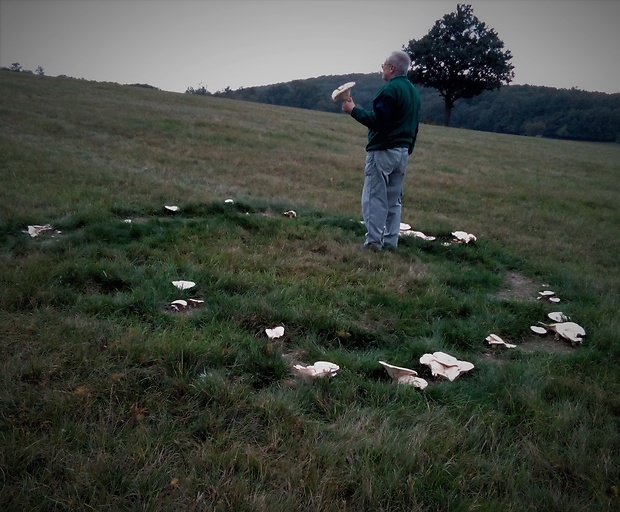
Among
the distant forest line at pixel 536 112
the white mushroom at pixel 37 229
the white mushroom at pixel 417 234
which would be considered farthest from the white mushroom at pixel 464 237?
the distant forest line at pixel 536 112

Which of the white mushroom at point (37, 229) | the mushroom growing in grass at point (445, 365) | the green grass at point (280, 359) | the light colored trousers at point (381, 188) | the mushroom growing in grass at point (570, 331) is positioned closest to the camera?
the green grass at point (280, 359)

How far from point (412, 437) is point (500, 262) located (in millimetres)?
4905

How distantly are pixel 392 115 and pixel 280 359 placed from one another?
163 inches

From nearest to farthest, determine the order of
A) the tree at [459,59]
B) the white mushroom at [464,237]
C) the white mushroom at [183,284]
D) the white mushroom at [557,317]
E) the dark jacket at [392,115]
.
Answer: the white mushroom at [183,284] → the white mushroom at [557,317] → the dark jacket at [392,115] → the white mushroom at [464,237] → the tree at [459,59]

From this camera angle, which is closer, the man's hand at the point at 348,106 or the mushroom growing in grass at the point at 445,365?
the mushroom growing in grass at the point at 445,365

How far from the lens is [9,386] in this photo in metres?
2.85

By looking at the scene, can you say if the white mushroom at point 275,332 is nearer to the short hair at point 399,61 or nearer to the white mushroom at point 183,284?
the white mushroom at point 183,284

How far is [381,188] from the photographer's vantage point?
6.61 metres

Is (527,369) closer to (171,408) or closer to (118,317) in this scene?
(171,408)

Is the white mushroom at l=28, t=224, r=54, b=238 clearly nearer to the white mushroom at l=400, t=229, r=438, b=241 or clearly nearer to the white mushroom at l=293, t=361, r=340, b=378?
the white mushroom at l=293, t=361, r=340, b=378

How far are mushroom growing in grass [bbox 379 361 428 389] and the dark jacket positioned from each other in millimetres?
3888

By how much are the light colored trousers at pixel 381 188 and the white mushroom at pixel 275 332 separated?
122 inches

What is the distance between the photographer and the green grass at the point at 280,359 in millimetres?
2385

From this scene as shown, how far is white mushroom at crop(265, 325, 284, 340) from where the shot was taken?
388cm
